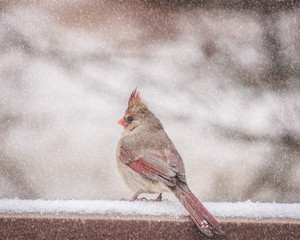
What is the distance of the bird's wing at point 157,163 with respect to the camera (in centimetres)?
224

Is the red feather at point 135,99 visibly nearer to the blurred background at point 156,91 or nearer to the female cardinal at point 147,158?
the female cardinal at point 147,158

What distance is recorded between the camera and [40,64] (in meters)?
4.16

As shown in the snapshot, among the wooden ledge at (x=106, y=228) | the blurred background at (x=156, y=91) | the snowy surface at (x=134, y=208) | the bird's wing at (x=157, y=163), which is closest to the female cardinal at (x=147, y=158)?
the bird's wing at (x=157, y=163)

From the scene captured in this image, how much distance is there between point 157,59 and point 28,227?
2690 millimetres

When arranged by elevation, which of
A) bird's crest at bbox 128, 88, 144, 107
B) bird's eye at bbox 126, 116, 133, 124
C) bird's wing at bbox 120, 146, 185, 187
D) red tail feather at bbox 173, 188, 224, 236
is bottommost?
bird's wing at bbox 120, 146, 185, 187

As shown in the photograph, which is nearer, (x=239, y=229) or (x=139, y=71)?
(x=239, y=229)

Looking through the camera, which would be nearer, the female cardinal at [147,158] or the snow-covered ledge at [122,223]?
the snow-covered ledge at [122,223]

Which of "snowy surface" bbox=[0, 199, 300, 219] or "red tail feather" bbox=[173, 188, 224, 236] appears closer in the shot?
"red tail feather" bbox=[173, 188, 224, 236]

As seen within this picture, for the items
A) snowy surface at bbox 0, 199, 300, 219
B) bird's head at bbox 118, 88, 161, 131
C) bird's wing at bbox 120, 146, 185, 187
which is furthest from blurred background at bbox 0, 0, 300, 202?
snowy surface at bbox 0, 199, 300, 219

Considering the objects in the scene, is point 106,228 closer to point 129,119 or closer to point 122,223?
point 122,223

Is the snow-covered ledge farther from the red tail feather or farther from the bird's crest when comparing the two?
the bird's crest

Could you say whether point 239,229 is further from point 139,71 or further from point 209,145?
point 139,71

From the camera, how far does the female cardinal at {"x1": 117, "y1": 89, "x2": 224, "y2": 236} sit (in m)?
2.23

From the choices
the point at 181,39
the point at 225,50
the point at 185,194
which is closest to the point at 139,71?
the point at 181,39
